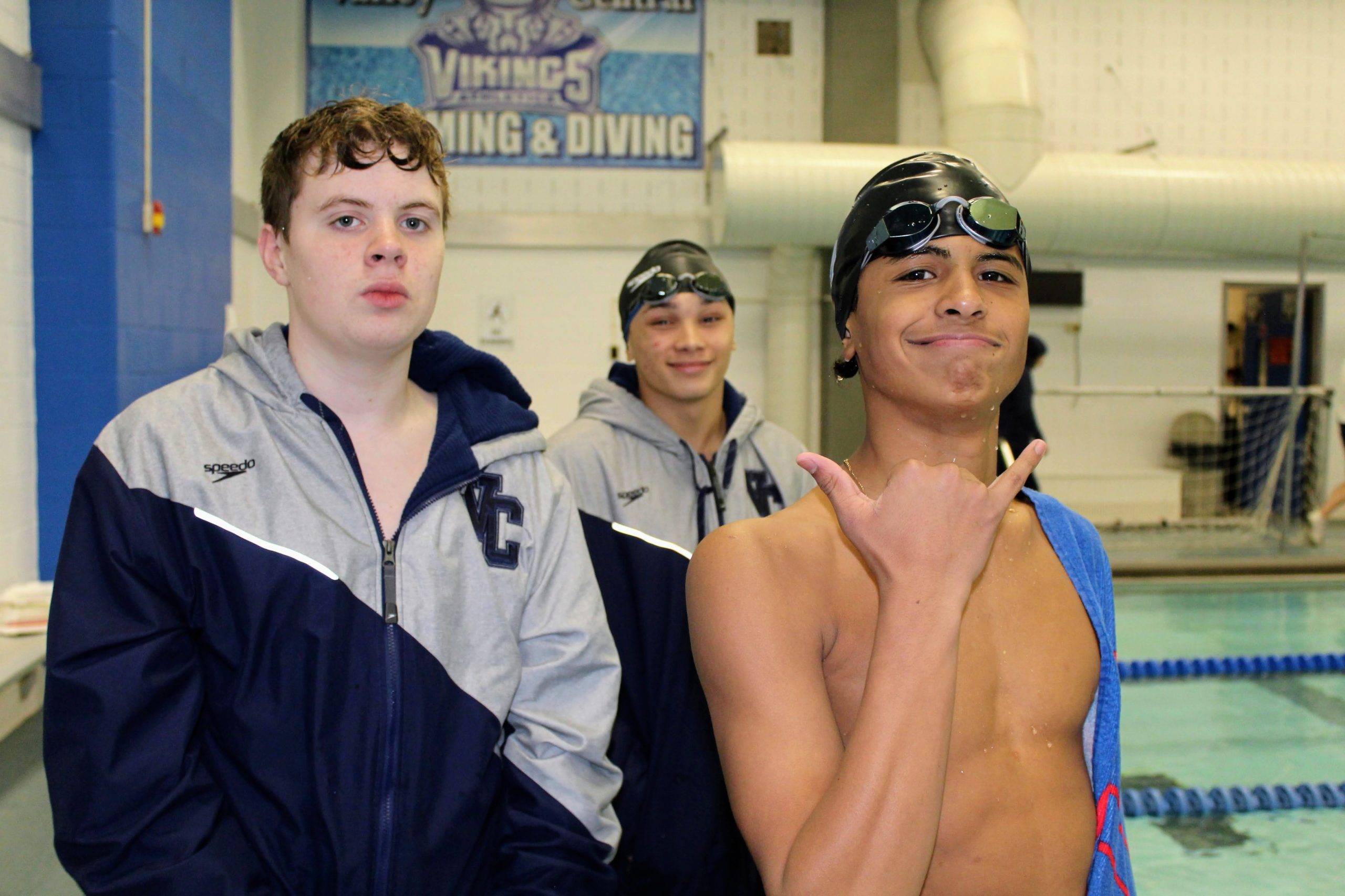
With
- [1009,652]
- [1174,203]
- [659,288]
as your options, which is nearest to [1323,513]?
[1174,203]

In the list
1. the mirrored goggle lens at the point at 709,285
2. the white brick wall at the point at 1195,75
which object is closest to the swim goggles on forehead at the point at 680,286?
the mirrored goggle lens at the point at 709,285

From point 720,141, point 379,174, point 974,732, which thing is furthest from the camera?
point 720,141

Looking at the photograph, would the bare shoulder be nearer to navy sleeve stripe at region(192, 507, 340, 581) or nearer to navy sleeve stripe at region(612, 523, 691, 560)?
navy sleeve stripe at region(192, 507, 340, 581)

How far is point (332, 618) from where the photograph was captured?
1.50m

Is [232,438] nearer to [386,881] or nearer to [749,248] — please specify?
[386,881]

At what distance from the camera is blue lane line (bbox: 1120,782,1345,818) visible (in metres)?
3.76

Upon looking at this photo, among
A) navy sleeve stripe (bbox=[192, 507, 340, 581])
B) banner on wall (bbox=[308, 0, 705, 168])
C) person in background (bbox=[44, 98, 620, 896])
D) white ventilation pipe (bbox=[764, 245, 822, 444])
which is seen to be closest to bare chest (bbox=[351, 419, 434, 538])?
person in background (bbox=[44, 98, 620, 896])

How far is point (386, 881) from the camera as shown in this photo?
1.47 m

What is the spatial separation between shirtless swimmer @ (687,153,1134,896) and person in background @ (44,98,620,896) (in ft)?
1.36

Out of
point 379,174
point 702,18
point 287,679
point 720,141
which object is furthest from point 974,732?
point 702,18

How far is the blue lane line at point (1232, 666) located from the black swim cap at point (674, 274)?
3.66 meters

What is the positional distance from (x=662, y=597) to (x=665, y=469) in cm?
45

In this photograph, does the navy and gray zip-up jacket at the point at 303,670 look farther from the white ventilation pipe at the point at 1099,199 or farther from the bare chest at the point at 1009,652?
the white ventilation pipe at the point at 1099,199

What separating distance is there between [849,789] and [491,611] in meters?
0.76
